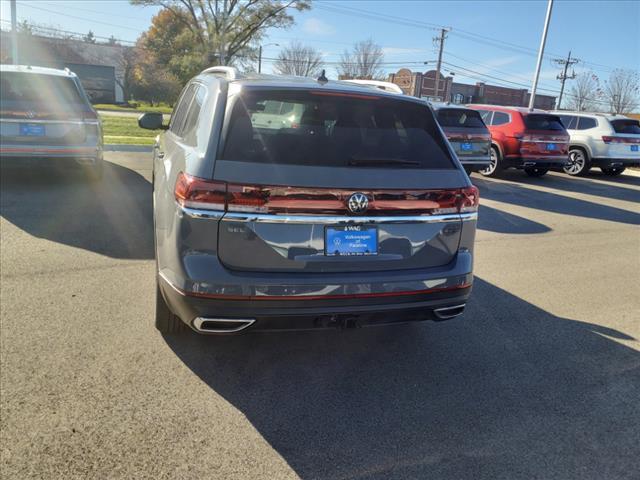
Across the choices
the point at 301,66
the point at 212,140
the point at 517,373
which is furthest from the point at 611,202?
the point at 301,66

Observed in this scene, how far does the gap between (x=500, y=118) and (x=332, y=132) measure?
11.5 m

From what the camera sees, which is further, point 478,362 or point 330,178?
point 478,362

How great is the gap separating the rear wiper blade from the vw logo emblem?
215mm

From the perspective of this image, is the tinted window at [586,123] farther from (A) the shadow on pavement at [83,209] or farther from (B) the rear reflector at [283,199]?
(B) the rear reflector at [283,199]

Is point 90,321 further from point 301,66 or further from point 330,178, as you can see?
point 301,66

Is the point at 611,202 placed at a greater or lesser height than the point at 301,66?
lesser

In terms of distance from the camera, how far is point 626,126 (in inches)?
558

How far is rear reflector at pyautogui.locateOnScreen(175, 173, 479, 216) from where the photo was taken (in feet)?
8.26

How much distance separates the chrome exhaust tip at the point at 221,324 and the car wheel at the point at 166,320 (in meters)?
0.70

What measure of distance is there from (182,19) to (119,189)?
33.8 m

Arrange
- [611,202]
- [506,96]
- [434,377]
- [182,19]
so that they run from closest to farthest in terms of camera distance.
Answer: [434,377] → [611,202] → [182,19] → [506,96]

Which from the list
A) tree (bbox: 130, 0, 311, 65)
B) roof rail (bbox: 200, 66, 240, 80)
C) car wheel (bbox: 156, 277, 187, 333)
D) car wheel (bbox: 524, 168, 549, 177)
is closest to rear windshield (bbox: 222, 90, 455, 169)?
roof rail (bbox: 200, 66, 240, 80)

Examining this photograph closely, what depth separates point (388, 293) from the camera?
2783mm

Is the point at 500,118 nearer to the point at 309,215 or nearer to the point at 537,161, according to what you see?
the point at 537,161
